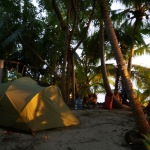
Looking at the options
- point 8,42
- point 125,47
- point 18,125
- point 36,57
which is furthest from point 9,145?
point 125,47

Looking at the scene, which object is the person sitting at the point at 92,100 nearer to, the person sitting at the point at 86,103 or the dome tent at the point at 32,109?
the person sitting at the point at 86,103

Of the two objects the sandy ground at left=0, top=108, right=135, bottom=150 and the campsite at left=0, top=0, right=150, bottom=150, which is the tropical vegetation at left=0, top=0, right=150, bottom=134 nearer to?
the campsite at left=0, top=0, right=150, bottom=150

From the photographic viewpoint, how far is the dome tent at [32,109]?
9.56 m

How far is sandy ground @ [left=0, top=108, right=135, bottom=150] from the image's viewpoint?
852cm

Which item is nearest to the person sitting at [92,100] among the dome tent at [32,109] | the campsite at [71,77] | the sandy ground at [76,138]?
the campsite at [71,77]

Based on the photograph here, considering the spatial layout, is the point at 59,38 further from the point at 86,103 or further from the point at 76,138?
the point at 76,138

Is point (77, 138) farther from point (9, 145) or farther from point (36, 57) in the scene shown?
point (36, 57)

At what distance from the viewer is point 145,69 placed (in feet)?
67.0

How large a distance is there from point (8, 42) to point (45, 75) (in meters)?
3.93

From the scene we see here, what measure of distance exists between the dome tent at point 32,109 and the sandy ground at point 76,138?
0.85ft

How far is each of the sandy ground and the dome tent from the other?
26 centimetres

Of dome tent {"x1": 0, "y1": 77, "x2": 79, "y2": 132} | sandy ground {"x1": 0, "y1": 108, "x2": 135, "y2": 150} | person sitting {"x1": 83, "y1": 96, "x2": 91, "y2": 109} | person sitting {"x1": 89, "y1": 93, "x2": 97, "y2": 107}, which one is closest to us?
sandy ground {"x1": 0, "y1": 108, "x2": 135, "y2": 150}

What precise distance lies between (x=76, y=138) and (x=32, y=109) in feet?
5.62

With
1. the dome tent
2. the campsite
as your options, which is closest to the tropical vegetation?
the campsite
